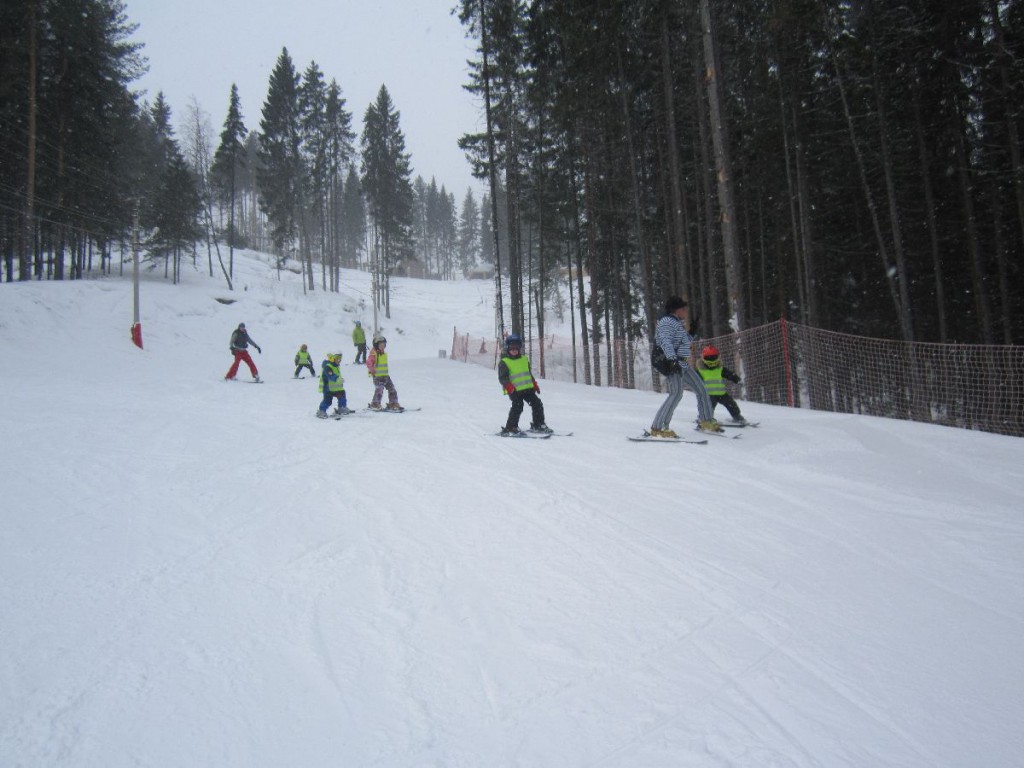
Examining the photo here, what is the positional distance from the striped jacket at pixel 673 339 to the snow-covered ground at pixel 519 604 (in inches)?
52.7

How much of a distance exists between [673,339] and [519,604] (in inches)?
208

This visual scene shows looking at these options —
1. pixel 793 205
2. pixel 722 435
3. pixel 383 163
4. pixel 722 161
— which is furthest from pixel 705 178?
pixel 383 163

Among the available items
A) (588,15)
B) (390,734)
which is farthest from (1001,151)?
(390,734)

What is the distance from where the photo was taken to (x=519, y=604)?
2881 mm

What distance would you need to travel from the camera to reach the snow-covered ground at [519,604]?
1929 millimetres

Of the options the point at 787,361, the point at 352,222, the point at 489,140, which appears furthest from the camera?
the point at 352,222

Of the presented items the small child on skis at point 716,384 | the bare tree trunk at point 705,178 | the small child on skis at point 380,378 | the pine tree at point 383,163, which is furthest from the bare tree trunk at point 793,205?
the pine tree at point 383,163

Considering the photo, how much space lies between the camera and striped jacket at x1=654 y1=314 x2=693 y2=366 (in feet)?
23.8

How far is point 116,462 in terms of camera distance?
629 cm

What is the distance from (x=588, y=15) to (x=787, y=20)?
6.03 meters

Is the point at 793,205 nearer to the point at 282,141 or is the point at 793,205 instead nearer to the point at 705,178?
the point at 705,178

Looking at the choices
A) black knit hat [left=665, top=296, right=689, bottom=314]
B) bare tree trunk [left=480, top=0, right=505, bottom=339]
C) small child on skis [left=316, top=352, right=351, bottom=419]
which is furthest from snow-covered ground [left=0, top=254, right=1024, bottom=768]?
bare tree trunk [left=480, top=0, right=505, bottom=339]

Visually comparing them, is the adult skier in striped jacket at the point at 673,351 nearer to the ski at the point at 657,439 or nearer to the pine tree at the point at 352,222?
the ski at the point at 657,439

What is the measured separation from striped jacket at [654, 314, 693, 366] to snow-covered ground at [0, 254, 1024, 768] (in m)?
1.34
